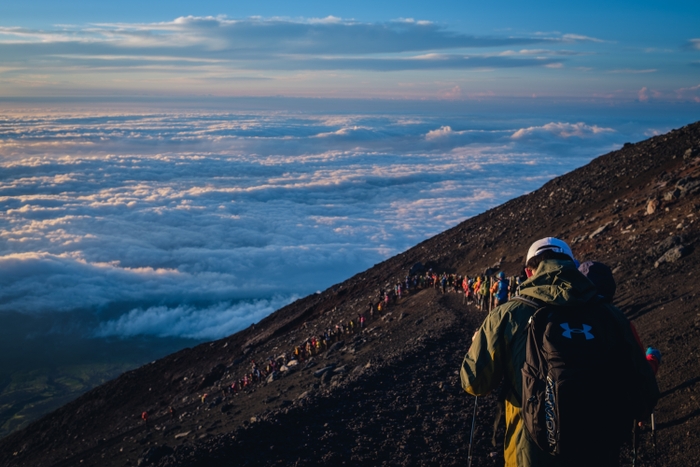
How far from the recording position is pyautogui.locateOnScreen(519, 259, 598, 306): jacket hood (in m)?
2.94

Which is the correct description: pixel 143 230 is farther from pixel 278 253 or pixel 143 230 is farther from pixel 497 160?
pixel 497 160

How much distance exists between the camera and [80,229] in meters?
125

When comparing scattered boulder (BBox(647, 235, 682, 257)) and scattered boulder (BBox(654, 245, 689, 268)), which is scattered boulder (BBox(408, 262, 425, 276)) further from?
scattered boulder (BBox(654, 245, 689, 268))

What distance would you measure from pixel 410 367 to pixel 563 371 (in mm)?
7479

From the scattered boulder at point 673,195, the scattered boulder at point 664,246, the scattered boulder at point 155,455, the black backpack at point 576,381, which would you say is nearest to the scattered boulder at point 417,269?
the scattered boulder at point 673,195

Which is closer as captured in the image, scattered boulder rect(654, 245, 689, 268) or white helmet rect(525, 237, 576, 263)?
white helmet rect(525, 237, 576, 263)

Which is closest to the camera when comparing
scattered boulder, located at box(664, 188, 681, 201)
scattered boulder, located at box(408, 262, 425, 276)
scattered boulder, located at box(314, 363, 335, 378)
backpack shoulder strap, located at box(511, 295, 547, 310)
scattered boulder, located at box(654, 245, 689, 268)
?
backpack shoulder strap, located at box(511, 295, 547, 310)

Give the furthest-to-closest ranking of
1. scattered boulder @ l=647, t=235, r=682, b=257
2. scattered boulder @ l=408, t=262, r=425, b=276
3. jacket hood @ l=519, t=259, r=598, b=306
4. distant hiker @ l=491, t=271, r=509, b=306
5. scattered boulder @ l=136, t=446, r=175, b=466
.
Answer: scattered boulder @ l=408, t=262, r=425, b=276 → scattered boulder @ l=647, t=235, r=682, b=257 → distant hiker @ l=491, t=271, r=509, b=306 → scattered boulder @ l=136, t=446, r=175, b=466 → jacket hood @ l=519, t=259, r=598, b=306

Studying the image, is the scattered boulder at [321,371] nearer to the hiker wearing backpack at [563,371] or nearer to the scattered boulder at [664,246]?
the scattered boulder at [664,246]

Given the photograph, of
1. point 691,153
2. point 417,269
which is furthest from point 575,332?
point 691,153

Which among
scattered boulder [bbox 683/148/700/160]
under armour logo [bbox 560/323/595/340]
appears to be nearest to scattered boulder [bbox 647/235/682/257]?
scattered boulder [bbox 683/148/700/160]

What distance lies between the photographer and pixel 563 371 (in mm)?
2811

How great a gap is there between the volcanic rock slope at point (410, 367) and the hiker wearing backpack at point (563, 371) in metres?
0.17

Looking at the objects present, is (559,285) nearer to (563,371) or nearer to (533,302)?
(533,302)
